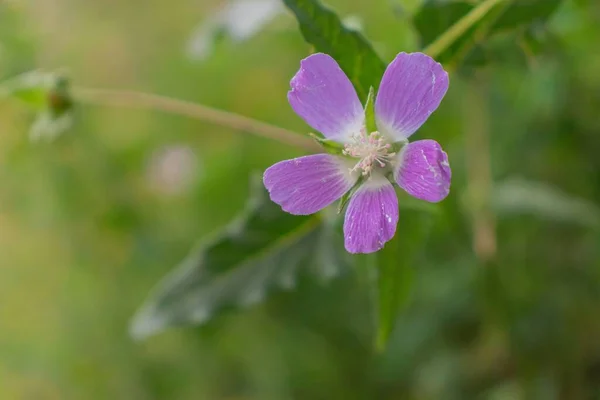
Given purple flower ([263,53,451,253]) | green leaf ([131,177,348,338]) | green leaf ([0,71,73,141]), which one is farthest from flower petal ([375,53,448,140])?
green leaf ([0,71,73,141])

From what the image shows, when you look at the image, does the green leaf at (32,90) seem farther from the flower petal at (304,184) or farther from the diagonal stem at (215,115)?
the flower petal at (304,184)

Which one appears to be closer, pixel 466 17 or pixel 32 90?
pixel 466 17

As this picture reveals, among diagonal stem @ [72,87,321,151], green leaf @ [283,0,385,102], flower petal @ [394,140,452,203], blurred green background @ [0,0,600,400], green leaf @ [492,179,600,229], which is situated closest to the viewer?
flower petal @ [394,140,452,203]

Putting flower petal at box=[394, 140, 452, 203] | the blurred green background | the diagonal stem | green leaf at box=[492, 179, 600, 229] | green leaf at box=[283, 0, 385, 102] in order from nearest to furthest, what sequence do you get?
flower petal at box=[394, 140, 452, 203] → green leaf at box=[283, 0, 385, 102] → the diagonal stem → green leaf at box=[492, 179, 600, 229] → the blurred green background

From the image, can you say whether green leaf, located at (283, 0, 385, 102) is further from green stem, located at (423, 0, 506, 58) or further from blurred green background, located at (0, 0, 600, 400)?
blurred green background, located at (0, 0, 600, 400)

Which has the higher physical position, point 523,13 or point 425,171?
point 523,13

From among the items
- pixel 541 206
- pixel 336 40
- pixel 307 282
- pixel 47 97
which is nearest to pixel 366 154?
pixel 336 40

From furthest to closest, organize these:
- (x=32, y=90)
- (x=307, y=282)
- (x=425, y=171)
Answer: (x=307, y=282), (x=32, y=90), (x=425, y=171)

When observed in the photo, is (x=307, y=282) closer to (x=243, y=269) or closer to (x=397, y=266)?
(x=243, y=269)
